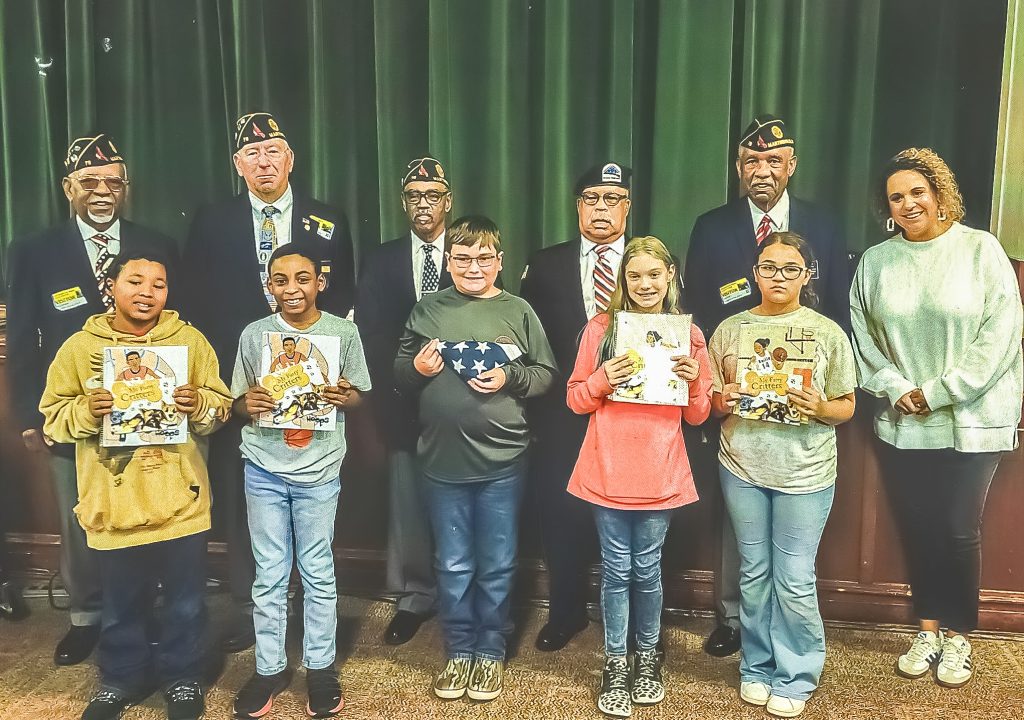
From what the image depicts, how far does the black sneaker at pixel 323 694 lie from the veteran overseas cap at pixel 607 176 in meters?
1.73

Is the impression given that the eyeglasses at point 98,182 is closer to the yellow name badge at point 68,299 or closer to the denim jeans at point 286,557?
the yellow name badge at point 68,299

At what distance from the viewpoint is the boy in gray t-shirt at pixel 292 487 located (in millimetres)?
2281

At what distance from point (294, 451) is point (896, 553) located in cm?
207

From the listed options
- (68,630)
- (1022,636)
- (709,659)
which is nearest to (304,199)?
(68,630)

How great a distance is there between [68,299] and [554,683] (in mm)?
2012

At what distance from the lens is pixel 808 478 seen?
7.27 ft

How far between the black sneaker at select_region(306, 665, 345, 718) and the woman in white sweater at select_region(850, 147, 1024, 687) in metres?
1.81

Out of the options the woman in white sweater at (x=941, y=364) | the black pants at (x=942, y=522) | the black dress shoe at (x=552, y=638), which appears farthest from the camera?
the black dress shoe at (x=552, y=638)

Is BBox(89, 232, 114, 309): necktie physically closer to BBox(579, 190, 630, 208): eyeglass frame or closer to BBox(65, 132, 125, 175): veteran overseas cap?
BBox(65, 132, 125, 175): veteran overseas cap

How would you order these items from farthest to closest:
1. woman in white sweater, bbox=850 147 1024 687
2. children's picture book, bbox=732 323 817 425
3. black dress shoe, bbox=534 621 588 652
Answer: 1. black dress shoe, bbox=534 621 588 652
2. woman in white sweater, bbox=850 147 1024 687
3. children's picture book, bbox=732 323 817 425

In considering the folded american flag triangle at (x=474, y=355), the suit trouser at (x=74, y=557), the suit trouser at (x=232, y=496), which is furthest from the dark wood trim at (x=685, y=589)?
the folded american flag triangle at (x=474, y=355)

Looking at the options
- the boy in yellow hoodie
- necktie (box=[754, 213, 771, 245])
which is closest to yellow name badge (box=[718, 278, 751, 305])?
necktie (box=[754, 213, 771, 245])

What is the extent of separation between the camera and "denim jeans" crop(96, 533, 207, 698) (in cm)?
225

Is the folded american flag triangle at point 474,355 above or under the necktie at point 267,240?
under
